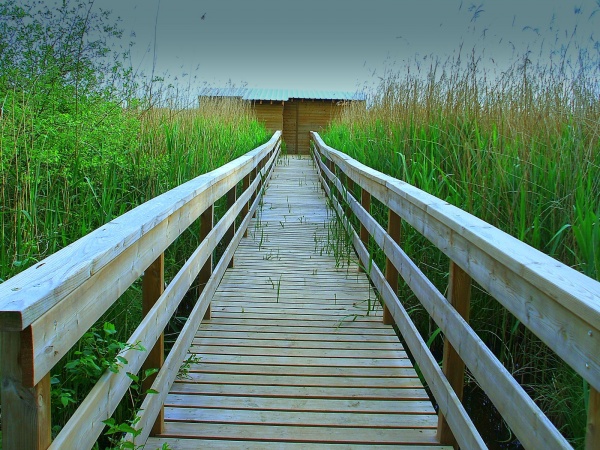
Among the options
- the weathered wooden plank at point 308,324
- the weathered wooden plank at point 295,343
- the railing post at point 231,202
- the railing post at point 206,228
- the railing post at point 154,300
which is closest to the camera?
the railing post at point 154,300

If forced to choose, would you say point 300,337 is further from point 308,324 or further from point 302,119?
point 302,119

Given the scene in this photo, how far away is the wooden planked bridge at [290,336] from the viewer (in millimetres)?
1121

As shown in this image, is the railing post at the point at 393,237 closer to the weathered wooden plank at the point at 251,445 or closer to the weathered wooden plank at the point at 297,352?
the weathered wooden plank at the point at 297,352

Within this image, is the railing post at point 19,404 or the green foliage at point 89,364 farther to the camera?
the green foliage at point 89,364

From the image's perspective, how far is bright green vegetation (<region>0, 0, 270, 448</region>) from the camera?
2.66 meters

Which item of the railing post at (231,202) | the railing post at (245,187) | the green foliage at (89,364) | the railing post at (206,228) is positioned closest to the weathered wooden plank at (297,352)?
the railing post at (206,228)

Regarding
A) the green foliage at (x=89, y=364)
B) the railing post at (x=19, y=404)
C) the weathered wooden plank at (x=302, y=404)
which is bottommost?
the weathered wooden plank at (x=302, y=404)

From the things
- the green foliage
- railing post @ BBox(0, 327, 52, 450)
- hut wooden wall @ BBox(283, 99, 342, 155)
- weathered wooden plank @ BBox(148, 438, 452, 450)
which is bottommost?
weathered wooden plank @ BBox(148, 438, 452, 450)

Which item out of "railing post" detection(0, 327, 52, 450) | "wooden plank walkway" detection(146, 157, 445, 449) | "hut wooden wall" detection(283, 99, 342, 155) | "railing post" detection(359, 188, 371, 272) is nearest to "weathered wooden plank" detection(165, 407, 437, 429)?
"wooden plank walkway" detection(146, 157, 445, 449)

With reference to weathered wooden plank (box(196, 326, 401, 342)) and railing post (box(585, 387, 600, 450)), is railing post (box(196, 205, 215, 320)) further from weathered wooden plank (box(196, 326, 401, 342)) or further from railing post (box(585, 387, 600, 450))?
railing post (box(585, 387, 600, 450))

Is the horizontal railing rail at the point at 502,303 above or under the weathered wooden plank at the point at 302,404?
above

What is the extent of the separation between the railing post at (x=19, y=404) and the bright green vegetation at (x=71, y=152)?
30.6 inches

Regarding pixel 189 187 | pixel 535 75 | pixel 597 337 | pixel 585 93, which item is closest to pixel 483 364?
pixel 597 337

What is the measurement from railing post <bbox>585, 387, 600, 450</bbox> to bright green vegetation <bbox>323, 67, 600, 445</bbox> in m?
1.01
